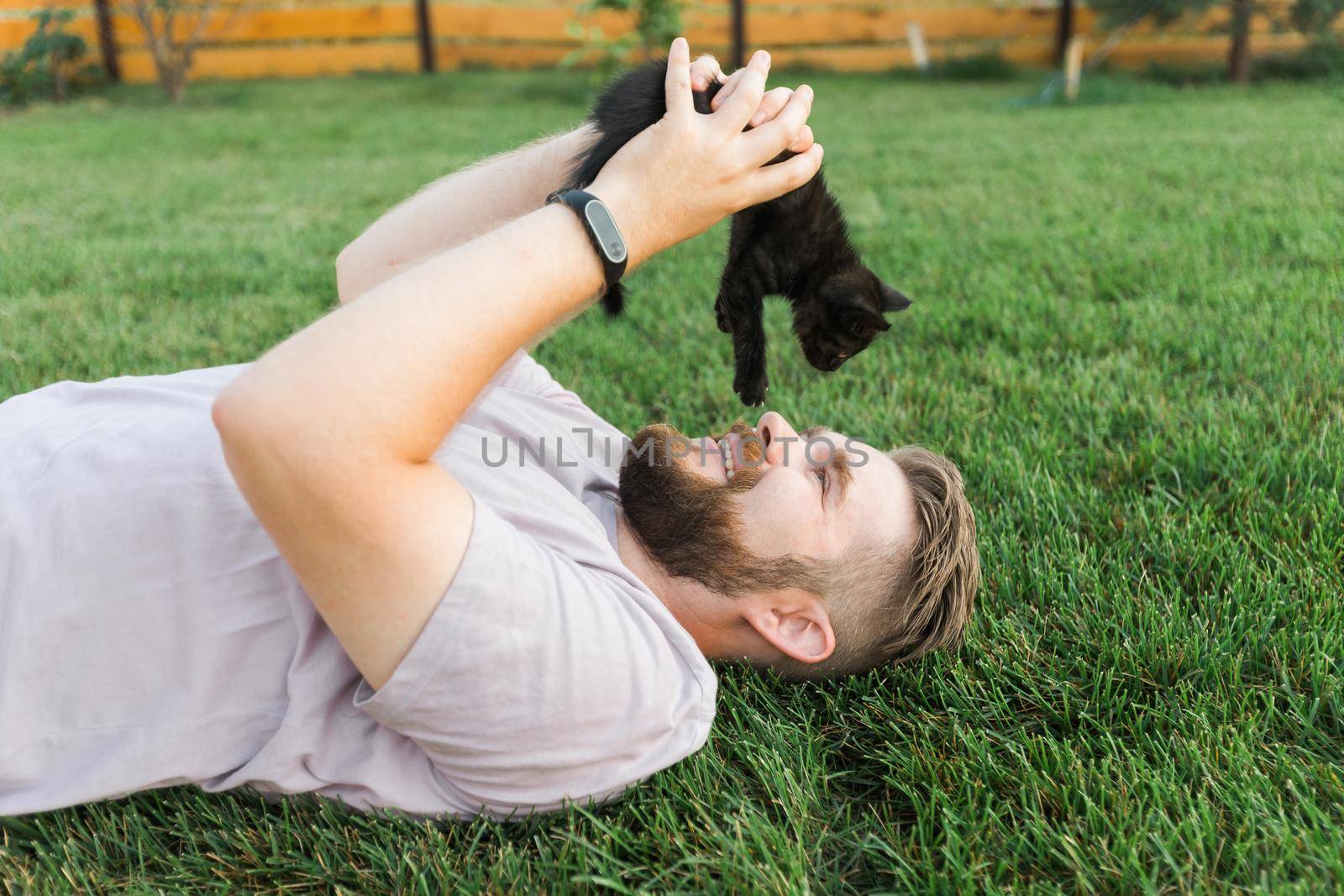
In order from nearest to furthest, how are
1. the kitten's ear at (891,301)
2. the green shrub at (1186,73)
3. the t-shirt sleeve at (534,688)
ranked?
the t-shirt sleeve at (534,688) → the kitten's ear at (891,301) → the green shrub at (1186,73)

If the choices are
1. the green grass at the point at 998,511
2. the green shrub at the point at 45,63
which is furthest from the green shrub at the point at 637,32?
the green shrub at the point at 45,63

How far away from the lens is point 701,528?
1.62m

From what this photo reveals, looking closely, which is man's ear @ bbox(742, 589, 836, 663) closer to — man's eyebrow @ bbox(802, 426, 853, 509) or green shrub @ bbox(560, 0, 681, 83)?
man's eyebrow @ bbox(802, 426, 853, 509)

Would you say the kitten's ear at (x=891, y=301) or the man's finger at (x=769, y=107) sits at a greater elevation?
the man's finger at (x=769, y=107)

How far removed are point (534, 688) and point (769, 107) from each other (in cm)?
92

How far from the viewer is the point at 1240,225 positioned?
158 inches

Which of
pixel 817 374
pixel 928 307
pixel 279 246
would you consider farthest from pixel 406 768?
pixel 279 246

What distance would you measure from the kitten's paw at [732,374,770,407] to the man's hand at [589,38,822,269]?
0.61 meters

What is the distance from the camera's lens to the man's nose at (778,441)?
5.63 feet

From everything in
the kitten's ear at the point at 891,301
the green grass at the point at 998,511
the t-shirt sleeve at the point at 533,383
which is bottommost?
the green grass at the point at 998,511

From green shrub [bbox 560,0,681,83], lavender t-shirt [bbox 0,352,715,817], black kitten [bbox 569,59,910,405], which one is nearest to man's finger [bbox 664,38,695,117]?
black kitten [bbox 569,59,910,405]

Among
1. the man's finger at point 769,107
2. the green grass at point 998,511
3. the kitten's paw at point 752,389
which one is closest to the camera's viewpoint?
the green grass at point 998,511

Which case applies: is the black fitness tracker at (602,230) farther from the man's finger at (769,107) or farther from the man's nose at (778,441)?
the man's nose at (778,441)

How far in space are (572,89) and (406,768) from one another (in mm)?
9661
